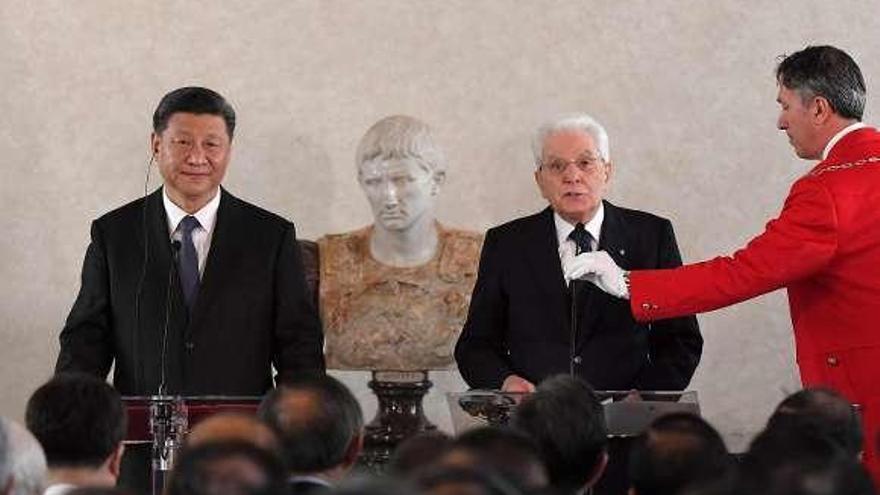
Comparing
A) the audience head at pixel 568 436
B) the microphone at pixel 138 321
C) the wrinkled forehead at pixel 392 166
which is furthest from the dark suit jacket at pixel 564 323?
the audience head at pixel 568 436

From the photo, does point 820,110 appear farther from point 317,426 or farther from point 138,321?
point 317,426

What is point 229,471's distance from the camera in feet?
10.3

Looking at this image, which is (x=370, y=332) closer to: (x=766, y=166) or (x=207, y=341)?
(x=207, y=341)

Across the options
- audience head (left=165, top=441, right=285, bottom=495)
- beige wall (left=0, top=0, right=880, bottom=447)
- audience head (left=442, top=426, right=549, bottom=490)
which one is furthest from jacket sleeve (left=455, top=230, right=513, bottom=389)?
audience head (left=165, top=441, right=285, bottom=495)

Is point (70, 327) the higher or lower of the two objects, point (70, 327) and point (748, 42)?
the lower

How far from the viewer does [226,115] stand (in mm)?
6070

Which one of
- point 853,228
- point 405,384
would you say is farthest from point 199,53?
point 853,228

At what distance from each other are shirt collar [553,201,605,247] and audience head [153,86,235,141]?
1006 millimetres

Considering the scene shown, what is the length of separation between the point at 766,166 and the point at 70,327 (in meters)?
2.81

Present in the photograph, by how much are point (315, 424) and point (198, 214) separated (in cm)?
212

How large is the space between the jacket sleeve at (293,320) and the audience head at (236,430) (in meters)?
1.97

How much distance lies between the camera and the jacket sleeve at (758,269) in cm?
557

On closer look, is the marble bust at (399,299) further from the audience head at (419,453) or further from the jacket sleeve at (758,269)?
the audience head at (419,453)

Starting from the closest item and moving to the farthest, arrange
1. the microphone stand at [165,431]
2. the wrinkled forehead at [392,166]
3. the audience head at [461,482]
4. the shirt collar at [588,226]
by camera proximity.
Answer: the audience head at [461,482]
the microphone stand at [165,431]
the shirt collar at [588,226]
the wrinkled forehead at [392,166]
